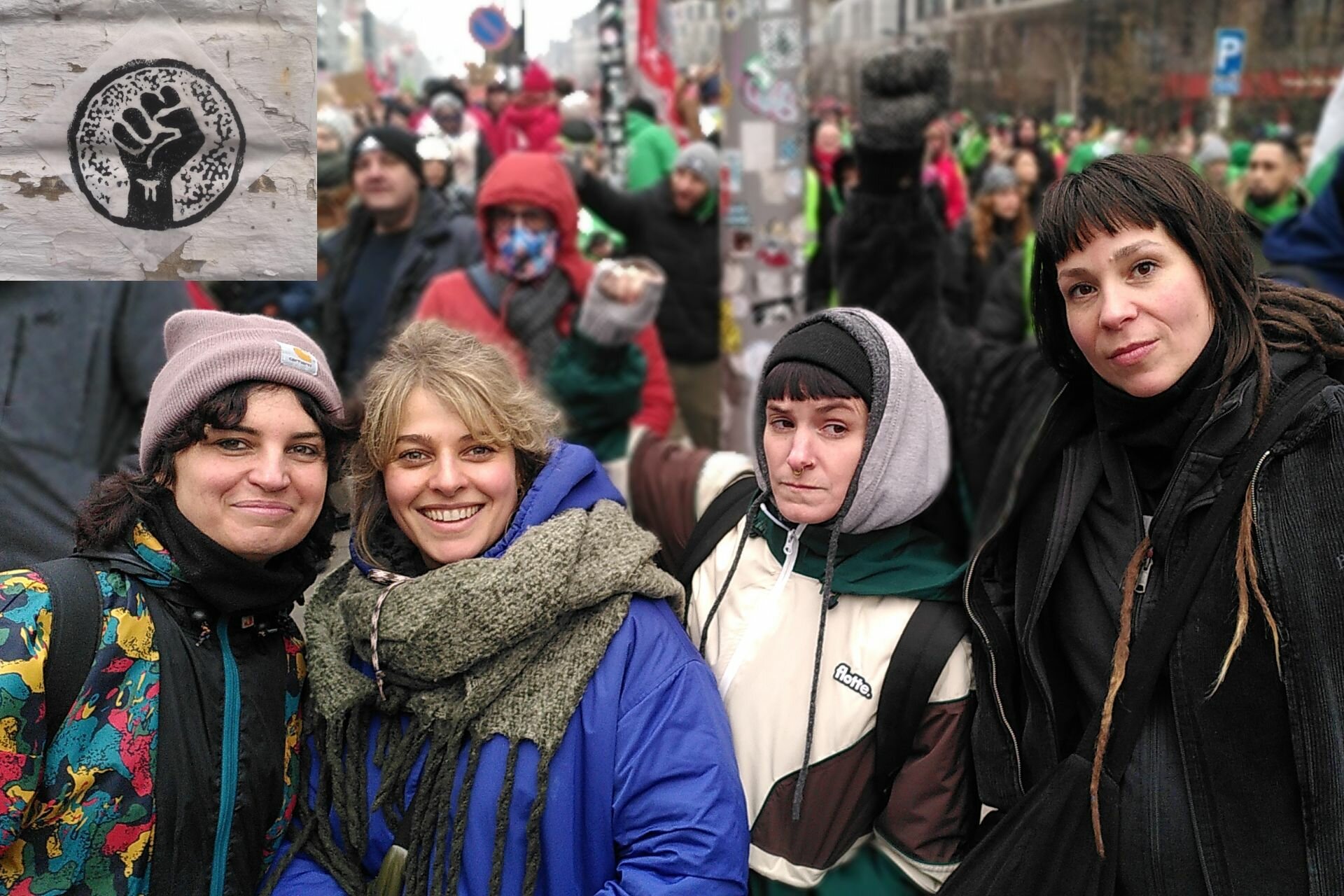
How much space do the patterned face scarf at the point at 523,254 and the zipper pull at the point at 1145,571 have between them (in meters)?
3.01

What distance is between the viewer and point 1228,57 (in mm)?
11195

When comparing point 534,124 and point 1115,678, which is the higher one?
point 534,124

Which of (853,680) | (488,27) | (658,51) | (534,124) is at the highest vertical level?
(488,27)

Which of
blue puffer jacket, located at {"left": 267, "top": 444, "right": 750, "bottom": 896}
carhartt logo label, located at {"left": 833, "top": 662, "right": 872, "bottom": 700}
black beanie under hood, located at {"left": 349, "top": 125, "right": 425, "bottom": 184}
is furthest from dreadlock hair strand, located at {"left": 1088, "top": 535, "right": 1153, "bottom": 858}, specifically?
black beanie under hood, located at {"left": 349, "top": 125, "right": 425, "bottom": 184}

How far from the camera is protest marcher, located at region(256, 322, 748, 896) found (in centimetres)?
207

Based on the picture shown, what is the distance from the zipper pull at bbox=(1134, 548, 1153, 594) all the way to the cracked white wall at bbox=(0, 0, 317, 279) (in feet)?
5.06

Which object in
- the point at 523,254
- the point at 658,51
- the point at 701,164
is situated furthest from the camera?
the point at 658,51

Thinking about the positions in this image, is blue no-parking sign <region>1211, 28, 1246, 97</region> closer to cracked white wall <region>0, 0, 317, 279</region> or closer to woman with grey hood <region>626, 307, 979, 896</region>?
woman with grey hood <region>626, 307, 979, 896</region>

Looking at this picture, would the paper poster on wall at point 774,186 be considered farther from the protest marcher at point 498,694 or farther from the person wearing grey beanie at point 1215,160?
the person wearing grey beanie at point 1215,160

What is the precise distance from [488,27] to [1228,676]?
15833 millimetres

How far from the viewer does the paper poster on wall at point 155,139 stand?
6.37ft

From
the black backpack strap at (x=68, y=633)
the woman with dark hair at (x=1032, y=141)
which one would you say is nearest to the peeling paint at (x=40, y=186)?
the black backpack strap at (x=68, y=633)

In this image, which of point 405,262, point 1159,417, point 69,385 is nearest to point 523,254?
point 405,262

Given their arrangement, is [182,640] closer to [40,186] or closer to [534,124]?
[40,186]
